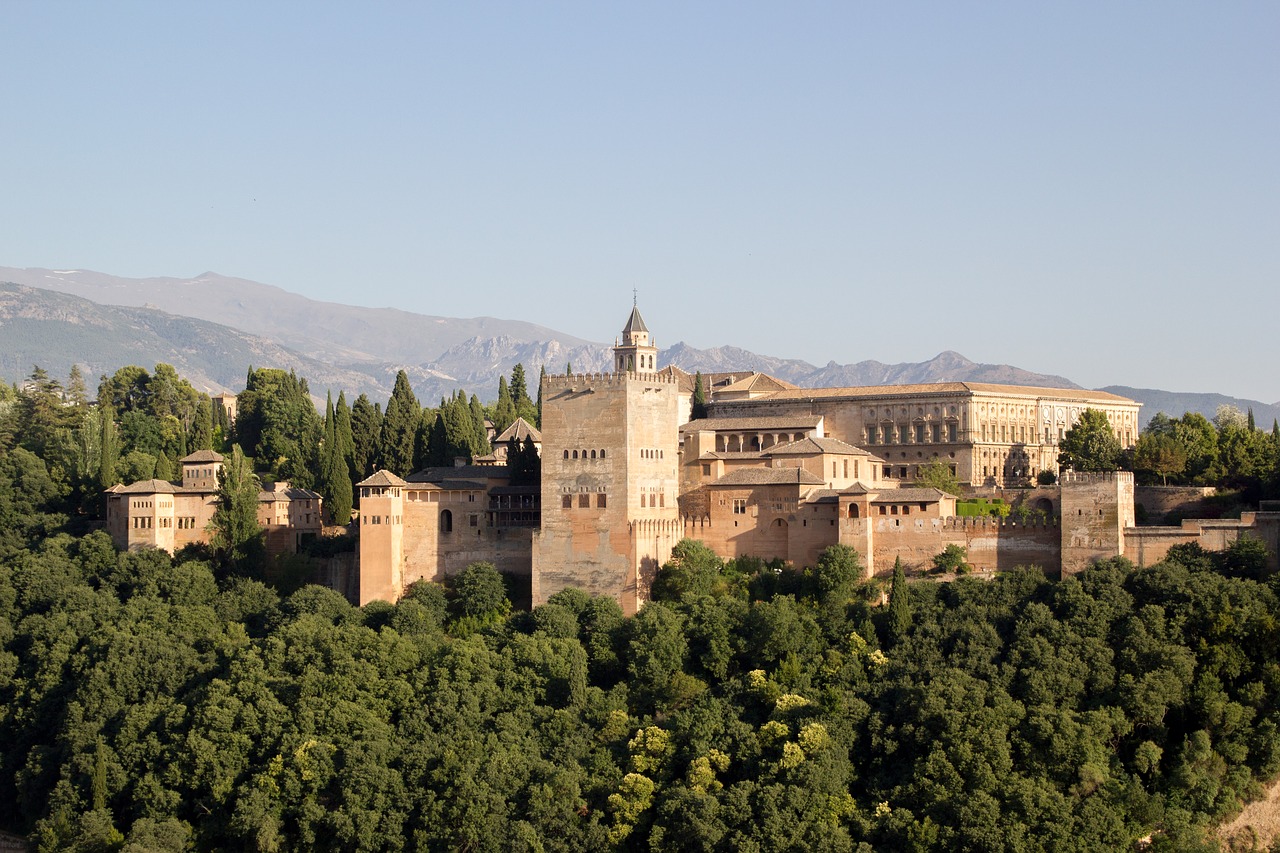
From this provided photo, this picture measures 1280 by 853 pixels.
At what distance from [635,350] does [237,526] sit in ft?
49.3

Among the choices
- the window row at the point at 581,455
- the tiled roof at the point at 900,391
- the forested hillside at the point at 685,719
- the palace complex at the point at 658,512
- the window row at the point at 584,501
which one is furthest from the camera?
the tiled roof at the point at 900,391

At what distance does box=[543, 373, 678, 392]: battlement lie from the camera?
2108 inches

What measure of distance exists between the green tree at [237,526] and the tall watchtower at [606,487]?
1116cm

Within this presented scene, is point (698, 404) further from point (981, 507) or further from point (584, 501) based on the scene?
point (584, 501)

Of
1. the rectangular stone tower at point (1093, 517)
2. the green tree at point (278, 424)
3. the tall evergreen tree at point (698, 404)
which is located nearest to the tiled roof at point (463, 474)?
the green tree at point (278, 424)

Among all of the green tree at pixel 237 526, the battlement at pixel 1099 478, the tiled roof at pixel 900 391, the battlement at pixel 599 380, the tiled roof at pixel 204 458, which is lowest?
the green tree at pixel 237 526

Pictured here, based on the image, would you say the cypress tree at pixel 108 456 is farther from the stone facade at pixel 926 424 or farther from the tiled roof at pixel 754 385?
the tiled roof at pixel 754 385

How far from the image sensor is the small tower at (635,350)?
A: 55.1m

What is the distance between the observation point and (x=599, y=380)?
54.0 metres

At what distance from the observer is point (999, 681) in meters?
45.2

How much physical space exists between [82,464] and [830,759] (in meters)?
35.5

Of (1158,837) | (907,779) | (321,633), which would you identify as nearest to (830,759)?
(907,779)

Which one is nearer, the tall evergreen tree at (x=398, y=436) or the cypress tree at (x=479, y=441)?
the tall evergreen tree at (x=398, y=436)

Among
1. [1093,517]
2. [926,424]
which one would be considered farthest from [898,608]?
[926,424]
